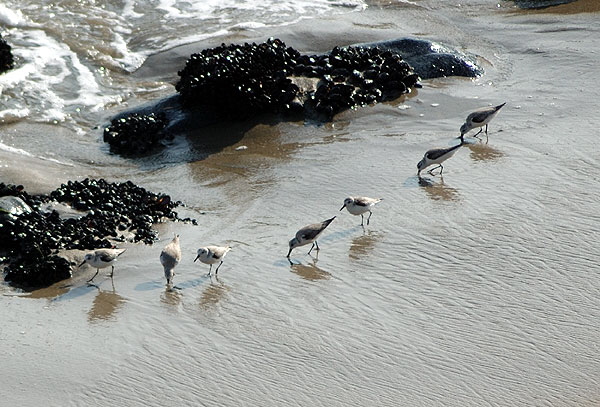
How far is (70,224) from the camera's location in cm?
895

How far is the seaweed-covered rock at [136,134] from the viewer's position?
455 inches

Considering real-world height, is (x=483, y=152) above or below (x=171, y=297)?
above

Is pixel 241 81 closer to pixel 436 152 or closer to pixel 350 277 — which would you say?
pixel 436 152

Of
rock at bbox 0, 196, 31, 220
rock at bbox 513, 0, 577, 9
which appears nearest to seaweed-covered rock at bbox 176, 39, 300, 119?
rock at bbox 0, 196, 31, 220

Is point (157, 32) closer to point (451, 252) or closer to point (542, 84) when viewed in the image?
point (542, 84)

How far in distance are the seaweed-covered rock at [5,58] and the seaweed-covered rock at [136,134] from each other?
2.77 m

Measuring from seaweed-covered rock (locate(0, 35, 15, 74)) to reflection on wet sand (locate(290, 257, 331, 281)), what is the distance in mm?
7711

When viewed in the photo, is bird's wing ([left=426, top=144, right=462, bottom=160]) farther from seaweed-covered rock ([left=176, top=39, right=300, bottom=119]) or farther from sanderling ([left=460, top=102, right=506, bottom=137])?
seaweed-covered rock ([left=176, top=39, right=300, bottom=119])

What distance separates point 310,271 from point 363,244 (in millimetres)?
773

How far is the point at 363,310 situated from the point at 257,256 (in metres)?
1.53

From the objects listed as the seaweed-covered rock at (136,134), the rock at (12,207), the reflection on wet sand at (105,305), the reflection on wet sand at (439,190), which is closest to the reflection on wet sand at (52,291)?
the reflection on wet sand at (105,305)

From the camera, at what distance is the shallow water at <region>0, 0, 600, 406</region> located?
6332 mm

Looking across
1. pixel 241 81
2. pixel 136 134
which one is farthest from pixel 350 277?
pixel 241 81

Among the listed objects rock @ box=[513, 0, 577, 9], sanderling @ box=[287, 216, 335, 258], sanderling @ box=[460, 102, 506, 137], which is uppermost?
rock @ box=[513, 0, 577, 9]
